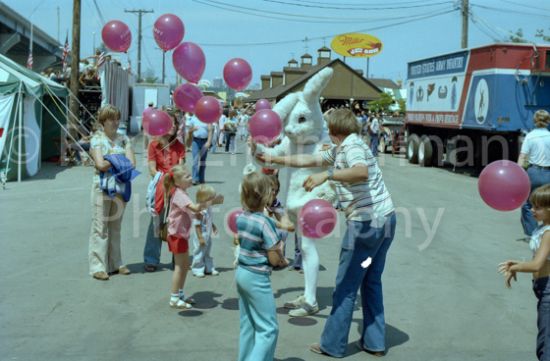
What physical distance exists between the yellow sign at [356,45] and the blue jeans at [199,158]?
3940 centimetres

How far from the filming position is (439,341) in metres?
5.18

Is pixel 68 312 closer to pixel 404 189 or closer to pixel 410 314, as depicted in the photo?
pixel 410 314

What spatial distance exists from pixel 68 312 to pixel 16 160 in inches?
383

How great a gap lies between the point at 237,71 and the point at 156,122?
40.5 inches

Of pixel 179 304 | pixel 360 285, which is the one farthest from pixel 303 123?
pixel 179 304

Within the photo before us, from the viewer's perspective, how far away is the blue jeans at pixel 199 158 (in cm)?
1448

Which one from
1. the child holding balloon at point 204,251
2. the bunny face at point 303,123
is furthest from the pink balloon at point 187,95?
the bunny face at point 303,123

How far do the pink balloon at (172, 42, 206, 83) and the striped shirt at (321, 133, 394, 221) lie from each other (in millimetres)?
2649

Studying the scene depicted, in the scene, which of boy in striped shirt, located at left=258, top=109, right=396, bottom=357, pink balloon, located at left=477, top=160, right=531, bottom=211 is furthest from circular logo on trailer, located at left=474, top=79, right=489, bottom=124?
boy in striped shirt, located at left=258, top=109, right=396, bottom=357

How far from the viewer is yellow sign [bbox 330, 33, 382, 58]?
52406 mm

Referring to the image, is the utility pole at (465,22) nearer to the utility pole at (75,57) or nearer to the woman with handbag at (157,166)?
the utility pole at (75,57)

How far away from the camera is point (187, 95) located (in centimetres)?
679

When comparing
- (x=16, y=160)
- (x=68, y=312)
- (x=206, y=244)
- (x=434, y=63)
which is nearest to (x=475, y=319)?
(x=206, y=244)

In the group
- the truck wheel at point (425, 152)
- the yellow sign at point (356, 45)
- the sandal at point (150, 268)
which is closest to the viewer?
the sandal at point (150, 268)
